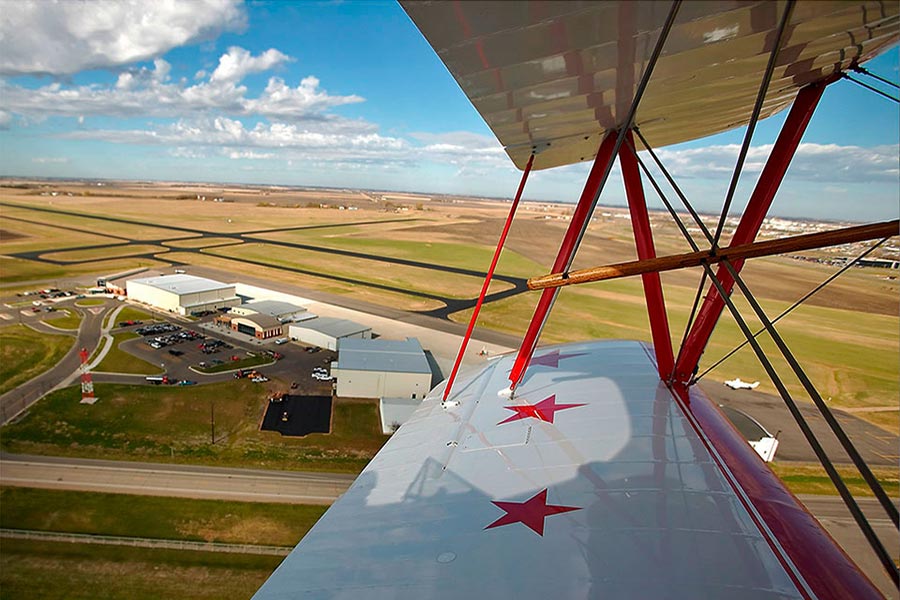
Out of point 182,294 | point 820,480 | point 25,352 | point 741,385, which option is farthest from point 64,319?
point 741,385

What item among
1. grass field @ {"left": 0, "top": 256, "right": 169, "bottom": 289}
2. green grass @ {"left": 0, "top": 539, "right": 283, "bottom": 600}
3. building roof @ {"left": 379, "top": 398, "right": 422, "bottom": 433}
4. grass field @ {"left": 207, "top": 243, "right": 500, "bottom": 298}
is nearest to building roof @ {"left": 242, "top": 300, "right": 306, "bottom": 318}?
grass field @ {"left": 207, "top": 243, "right": 500, "bottom": 298}

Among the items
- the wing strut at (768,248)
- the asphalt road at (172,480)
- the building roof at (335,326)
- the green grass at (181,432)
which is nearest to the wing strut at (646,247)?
the wing strut at (768,248)

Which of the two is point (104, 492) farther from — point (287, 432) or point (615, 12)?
point (615, 12)

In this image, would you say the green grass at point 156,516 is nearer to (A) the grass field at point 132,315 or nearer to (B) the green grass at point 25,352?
(B) the green grass at point 25,352

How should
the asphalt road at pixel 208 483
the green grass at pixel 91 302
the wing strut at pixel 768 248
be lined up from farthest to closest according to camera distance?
1. the green grass at pixel 91 302
2. the asphalt road at pixel 208 483
3. the wing strut at pixel 768 248

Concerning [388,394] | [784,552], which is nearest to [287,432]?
[388,394]

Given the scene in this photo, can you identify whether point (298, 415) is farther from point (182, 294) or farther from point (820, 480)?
point (820, 480)
